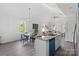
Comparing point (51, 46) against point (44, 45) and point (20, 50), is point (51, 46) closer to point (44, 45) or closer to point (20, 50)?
point (44, 45)

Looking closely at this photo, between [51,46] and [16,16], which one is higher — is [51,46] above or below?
below

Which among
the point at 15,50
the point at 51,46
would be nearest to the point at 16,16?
the point at 15,50

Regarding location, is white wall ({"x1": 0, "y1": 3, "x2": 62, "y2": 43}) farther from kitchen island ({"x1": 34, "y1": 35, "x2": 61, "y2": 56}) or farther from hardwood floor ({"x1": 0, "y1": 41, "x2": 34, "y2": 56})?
kitchen island ({"x1": 34, "y1": 35, "x2": 61, "y2": 56})

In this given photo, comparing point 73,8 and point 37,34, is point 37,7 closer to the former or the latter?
point 37,34

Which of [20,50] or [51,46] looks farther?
[51,46]

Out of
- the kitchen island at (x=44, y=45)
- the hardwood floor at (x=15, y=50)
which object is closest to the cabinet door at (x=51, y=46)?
the kitchen island at (x=44, y=45)

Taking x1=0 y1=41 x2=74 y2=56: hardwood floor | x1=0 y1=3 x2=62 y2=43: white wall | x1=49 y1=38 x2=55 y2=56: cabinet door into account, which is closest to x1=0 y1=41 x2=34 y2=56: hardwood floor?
x1=0 y1=41 x2=74 y2=56: hardwood floor

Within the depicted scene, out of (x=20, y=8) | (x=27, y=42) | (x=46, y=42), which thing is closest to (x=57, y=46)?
(x=46, y=42)

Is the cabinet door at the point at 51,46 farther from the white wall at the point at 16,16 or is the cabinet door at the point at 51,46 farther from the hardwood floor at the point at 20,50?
the white wall at the point at 16,16

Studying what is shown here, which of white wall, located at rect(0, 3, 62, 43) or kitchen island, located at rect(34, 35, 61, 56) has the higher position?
white wall, located at rect(0, 3, 62, 43)

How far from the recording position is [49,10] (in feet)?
6.77

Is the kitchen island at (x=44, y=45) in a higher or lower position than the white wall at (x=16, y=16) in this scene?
lower

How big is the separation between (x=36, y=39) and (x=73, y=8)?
92 centimetres

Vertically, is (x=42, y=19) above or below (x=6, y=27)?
above
